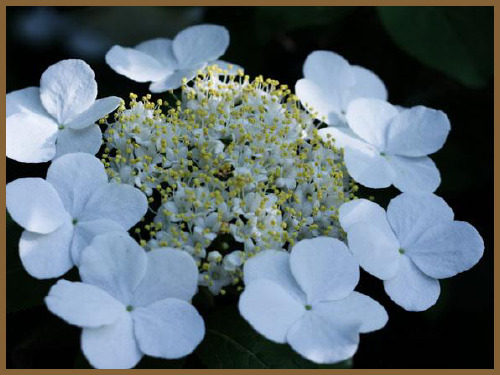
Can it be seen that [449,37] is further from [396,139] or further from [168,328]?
[168,328]

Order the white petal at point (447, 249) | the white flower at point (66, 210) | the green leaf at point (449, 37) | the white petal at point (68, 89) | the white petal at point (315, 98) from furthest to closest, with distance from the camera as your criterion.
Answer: the green leaf at point (449, 37)
the white petal at point (315, 98)
the white petal at point (68, 89)
the white petal at point (447, 249)
the white flower at point (66, 210)

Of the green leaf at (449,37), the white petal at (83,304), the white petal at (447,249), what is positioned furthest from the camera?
the green leaf at (449,37)

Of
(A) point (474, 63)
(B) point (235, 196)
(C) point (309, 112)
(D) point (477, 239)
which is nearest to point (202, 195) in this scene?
(B) point (235, 196)

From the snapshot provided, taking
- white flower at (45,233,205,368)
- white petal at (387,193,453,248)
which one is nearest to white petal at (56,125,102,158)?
white flower at (45,233,205,368)

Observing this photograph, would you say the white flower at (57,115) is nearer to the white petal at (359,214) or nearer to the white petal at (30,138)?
the white petal at (30,138)

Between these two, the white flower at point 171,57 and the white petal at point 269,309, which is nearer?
the white petal at point 269,309

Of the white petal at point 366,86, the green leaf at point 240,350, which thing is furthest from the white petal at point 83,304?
the white petal at point 366,86

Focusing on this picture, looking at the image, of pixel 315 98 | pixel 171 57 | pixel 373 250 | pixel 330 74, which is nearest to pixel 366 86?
pixel 330 74
